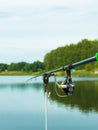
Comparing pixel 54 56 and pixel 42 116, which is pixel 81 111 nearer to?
pixel 42 116

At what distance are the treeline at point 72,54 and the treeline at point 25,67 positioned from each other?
429 inches

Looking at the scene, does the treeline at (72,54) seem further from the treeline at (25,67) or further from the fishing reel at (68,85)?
the fishing reel at (68,85)

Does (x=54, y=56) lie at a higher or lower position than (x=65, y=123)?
higher

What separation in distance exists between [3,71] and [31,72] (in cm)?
2773

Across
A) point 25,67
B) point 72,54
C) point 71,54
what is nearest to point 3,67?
point 25,67

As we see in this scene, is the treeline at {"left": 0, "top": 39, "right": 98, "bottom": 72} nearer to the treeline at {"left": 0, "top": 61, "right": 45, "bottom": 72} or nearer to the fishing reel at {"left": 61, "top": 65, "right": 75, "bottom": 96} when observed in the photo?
the treeline at {"left": 0, "top": 61, "right": 45, "bottom": 72}

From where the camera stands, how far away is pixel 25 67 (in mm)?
126438

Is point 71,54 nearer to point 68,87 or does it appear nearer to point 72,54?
point 72,54

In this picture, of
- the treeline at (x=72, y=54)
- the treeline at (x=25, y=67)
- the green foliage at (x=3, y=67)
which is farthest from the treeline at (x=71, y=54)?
the green foliage at (x=3, y=67)

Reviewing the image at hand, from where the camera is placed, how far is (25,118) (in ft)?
62.3

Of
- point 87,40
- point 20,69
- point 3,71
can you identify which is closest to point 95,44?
point 87,40

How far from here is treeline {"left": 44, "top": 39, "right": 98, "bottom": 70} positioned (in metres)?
84.8

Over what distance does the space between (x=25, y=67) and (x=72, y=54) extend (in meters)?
39.7

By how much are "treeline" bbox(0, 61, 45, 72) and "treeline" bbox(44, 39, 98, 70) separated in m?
10.9
